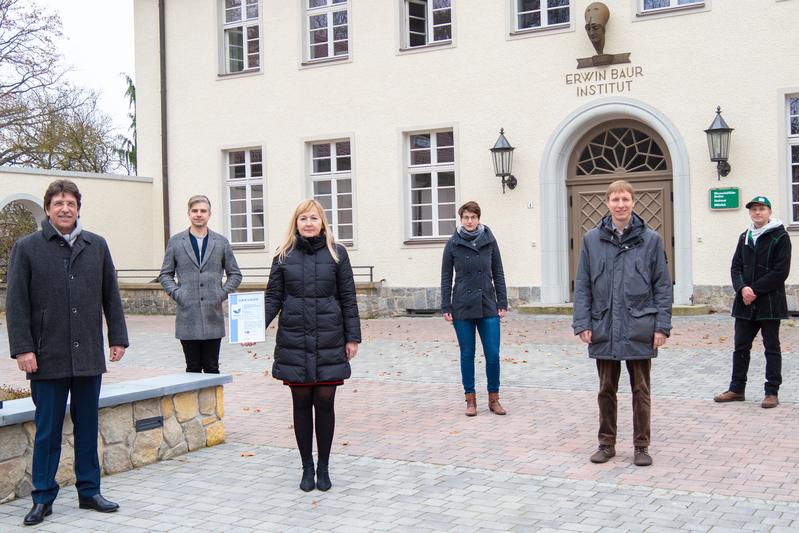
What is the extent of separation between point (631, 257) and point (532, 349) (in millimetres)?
6409

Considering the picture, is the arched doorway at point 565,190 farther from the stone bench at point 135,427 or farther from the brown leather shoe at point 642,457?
the stone bench at point 135,427

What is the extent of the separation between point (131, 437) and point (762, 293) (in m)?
5.22

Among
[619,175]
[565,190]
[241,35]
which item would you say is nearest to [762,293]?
[619,175]

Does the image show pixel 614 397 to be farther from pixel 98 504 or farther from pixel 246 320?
pixel 98 504

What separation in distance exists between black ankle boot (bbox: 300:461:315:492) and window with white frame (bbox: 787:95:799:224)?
39.3 ft

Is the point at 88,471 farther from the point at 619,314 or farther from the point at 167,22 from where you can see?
the point at 167,22

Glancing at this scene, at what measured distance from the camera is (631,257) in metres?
6.65

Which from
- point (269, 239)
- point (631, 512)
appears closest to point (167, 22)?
point (269, 239)

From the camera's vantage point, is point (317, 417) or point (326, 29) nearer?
point (317, 417)

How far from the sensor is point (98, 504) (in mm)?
5723

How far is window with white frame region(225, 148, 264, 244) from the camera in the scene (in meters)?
21.3

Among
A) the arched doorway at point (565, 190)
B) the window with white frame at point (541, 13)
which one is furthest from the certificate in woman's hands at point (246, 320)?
the window with white frame at point (541, 13)

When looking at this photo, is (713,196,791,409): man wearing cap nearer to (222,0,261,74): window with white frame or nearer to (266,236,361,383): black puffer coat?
(266,236,361,383): black puffer coat

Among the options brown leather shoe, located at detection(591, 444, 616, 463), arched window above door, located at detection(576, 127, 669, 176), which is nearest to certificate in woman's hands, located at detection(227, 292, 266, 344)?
brown leather shoe, located at detection(591, 444, 616, 463)
